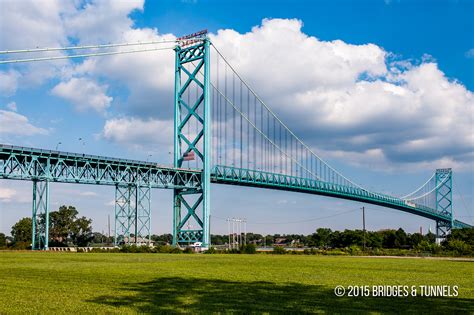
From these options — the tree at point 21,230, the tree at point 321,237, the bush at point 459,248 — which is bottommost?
the tree at point 321,237

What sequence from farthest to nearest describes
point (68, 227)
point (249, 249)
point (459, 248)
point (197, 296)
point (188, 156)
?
point (68, 227)
point (188, 156)
point (459, 248)
point (249, 249)
point (197, 296)

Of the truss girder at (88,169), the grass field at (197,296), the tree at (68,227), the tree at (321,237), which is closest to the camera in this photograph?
the grass field at (197,296)

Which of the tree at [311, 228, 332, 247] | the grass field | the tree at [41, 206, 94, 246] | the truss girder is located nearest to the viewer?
the grass field

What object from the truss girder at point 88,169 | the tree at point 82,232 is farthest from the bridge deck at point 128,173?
the tree at point 82,232

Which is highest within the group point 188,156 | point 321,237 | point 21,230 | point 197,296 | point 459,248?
point 188,156

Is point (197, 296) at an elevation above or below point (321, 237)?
above

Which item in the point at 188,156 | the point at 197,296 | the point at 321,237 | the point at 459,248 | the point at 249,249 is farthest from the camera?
the point at 321,237

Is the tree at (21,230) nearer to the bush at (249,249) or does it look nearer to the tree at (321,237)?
the bush at (249,249)

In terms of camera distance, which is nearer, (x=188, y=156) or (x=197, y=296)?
(x=197, y=296)

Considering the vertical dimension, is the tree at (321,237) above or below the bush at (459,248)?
below

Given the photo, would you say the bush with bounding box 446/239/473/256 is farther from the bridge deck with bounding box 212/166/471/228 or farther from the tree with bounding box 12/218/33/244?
the tree with bounding box 12/218/33/244

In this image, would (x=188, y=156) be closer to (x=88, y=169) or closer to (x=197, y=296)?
(x=88, y=169)

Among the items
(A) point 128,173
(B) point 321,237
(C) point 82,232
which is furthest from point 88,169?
(B) point 321,237

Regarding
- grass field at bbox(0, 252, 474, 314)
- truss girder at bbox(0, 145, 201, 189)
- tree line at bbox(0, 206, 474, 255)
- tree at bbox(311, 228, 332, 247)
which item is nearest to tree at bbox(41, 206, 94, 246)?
tree line at bbox(0, 206, 474, 255)
